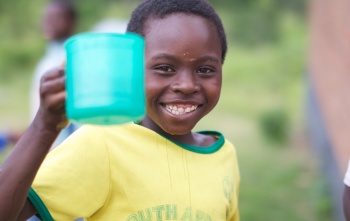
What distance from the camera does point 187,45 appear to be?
7.20ft

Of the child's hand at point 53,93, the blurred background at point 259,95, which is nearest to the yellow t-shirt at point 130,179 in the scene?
the child's hand at point 53,93

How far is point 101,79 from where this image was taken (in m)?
1.56

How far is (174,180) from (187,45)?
43 cm

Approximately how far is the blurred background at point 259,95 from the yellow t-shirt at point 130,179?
299 centimetres

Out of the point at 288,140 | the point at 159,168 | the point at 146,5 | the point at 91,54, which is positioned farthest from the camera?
the point at 288,140

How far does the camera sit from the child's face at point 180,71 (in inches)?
86.3

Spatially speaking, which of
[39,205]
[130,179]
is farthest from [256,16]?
[39,205]

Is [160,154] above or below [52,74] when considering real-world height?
below

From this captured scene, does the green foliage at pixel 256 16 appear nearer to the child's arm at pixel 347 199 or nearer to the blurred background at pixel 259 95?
the blurred background at pixel 259 95

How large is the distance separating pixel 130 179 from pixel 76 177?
0.19 m

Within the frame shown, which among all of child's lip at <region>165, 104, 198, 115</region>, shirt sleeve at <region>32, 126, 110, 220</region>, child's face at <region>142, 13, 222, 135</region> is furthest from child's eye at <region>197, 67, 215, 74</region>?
shirt sleeve at <region>32, 126, 110, 220</region>

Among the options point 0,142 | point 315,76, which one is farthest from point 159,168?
point 315,76

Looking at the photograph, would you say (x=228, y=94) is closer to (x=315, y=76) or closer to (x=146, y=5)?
(x=315, y=76)

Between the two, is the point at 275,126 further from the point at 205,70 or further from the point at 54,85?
the point at 54,85
